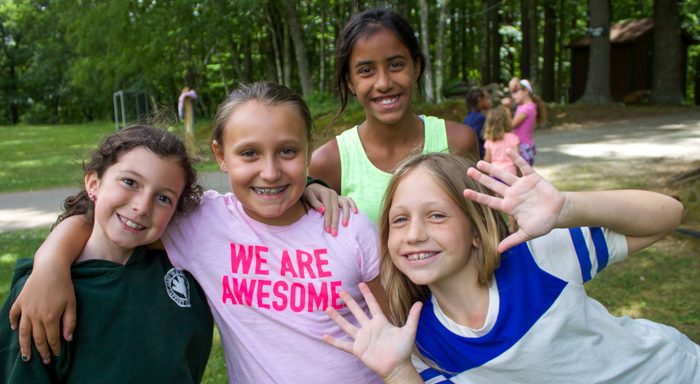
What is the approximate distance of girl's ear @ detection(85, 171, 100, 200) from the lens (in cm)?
198

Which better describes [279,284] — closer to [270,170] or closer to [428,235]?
[270,170]

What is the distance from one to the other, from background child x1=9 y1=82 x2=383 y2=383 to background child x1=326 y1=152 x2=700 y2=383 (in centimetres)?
14

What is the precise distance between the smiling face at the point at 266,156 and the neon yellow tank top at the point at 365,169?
0.49 metres

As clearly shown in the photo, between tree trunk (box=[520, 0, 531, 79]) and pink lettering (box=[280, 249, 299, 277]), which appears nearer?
pink lettering (box=[280, 249, 299, 277])

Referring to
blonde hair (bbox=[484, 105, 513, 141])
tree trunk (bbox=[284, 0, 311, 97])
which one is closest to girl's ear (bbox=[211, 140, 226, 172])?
blonde hair (bbox=[484, 105, 513, 141])

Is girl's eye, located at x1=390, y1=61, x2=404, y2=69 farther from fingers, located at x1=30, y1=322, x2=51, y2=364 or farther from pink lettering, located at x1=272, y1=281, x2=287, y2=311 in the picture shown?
fingers, located at x1=30, y1=322, x2=51, y2=364

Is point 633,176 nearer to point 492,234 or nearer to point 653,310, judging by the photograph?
point 653,310

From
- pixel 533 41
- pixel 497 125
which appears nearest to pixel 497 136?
pixel 497 125

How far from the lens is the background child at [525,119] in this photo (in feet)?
24.8

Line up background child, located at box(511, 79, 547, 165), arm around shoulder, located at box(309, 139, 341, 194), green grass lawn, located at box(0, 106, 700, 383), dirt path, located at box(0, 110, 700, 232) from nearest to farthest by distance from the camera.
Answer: arm around shoulder, located at box(309, 139, 341, 194), green grass lawn, located at box(0, 106, 700, 383), background child, located at box(511, 79, 547, 165), dirt path, located at box(0, 110, 700, 232)

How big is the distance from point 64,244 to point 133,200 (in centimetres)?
25

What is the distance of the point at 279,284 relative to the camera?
1.98 m

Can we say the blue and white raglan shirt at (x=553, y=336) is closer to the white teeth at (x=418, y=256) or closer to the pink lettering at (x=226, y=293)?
the white teeth at (x=418, y=256)

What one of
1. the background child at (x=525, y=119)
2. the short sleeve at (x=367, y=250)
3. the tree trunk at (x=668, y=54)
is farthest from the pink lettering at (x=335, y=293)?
the tree trunk at (x=668, y=54)
